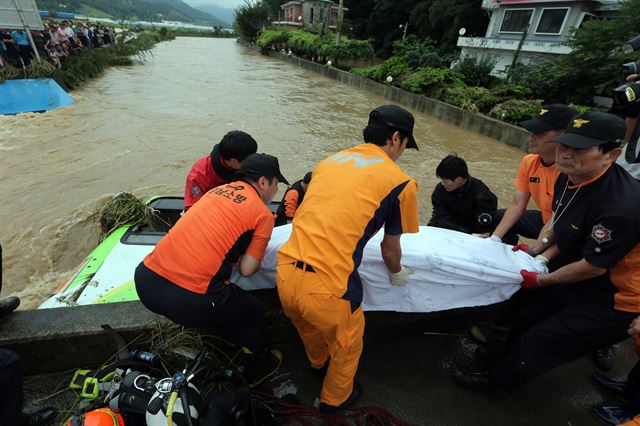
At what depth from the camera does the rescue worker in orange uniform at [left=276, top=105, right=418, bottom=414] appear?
1619 millimetres

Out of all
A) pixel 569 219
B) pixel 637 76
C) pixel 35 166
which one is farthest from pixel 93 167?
pixel 637 76

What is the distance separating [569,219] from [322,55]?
77.8ft

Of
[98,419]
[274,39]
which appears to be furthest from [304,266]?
[274,39]

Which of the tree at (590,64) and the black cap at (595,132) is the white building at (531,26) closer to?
the tree at (590,64)

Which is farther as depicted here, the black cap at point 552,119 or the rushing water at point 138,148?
the rushing water at point 138,148

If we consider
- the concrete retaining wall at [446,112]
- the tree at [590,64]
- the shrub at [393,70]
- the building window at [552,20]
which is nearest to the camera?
the tree at [590,64]

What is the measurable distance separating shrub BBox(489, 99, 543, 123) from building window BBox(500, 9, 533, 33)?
12.3 metres

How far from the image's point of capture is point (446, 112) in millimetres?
11719

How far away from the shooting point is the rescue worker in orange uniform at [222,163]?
2889 mm

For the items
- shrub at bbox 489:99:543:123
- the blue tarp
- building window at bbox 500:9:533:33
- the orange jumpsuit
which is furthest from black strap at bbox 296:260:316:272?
building window at bbox 500:9:533:33

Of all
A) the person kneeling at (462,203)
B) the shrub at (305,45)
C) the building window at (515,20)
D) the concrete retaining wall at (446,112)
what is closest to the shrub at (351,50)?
the shrub at (305,45)

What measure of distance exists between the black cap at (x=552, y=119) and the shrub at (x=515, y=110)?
8759 mm

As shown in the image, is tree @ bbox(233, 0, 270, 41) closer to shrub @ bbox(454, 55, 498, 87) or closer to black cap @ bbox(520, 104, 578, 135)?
shrub @ bbox(454, 55, 498, 87)

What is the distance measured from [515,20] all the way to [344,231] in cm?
2421
